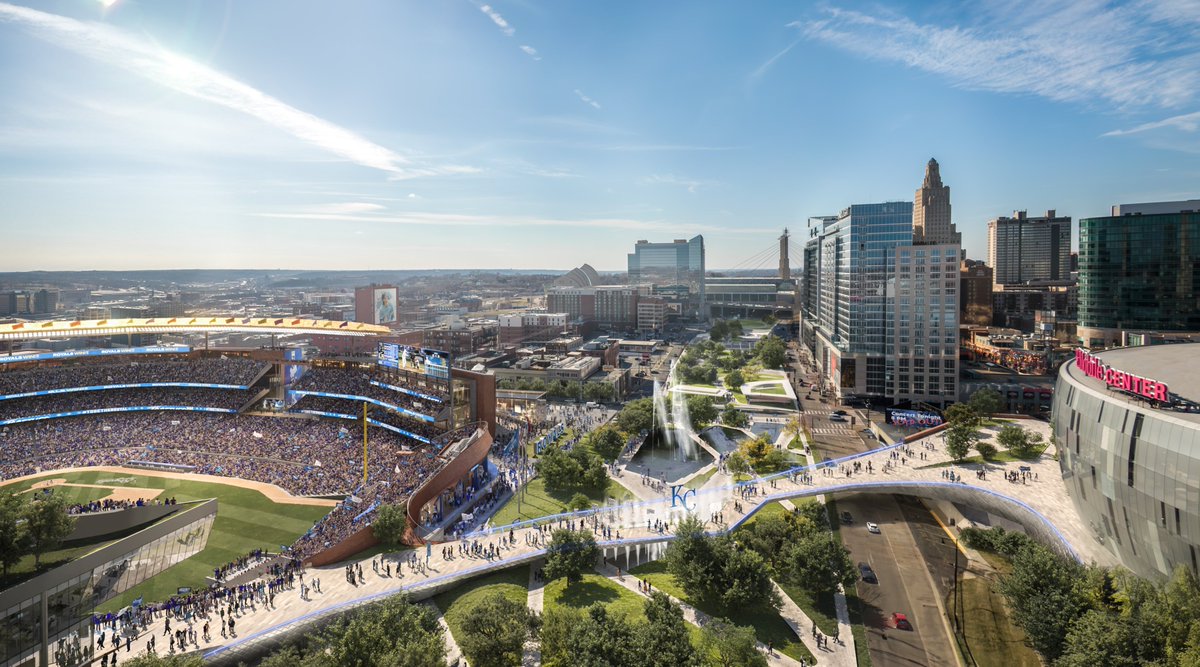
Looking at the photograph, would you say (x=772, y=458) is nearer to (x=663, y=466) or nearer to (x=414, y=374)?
(x=663, y=466)

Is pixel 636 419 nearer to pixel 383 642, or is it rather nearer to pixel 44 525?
pixel 383 642

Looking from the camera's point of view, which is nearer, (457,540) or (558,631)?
(558,631)

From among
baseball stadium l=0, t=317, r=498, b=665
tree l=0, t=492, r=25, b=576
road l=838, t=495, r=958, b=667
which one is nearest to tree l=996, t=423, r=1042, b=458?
road l=838, t=495, r=958, b=667

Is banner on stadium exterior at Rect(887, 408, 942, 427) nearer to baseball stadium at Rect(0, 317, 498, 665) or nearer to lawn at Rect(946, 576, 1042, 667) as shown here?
lawn at Rect(946, 576, 1042, 667)

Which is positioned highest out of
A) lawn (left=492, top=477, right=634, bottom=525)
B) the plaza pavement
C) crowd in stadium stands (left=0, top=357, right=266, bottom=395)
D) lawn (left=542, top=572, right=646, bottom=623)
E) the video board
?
the video board

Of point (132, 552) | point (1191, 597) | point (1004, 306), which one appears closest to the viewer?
point (1191, 597)

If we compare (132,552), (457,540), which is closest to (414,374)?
(457,540)
